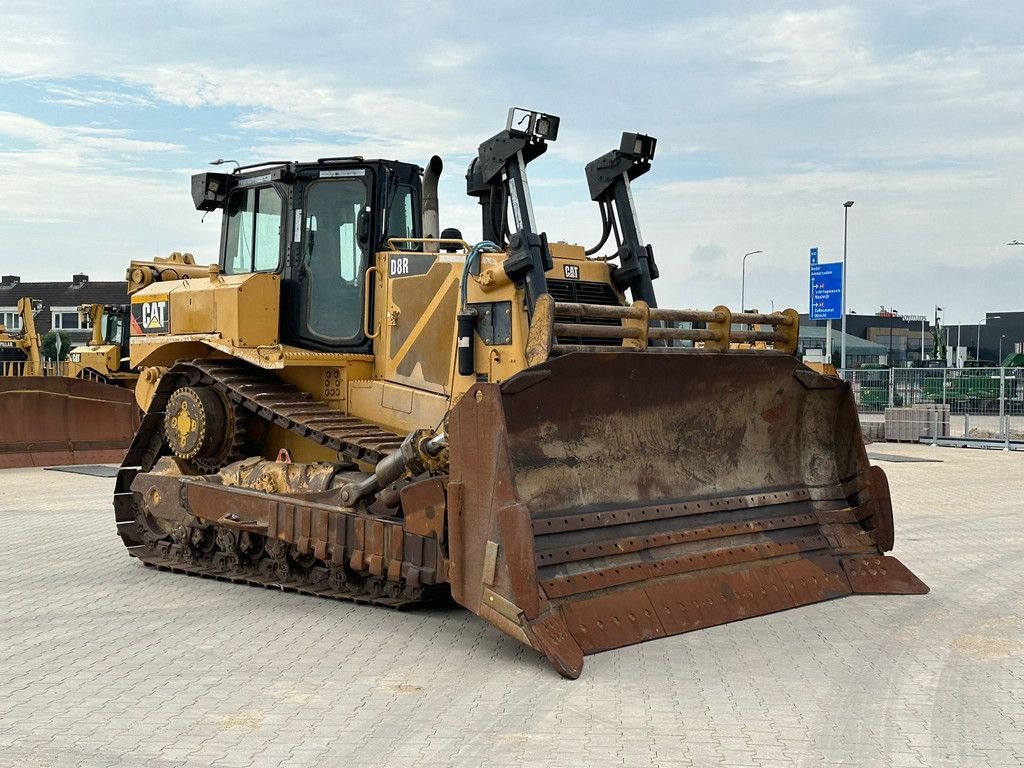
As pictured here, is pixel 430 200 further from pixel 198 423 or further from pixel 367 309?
pixel 198 423

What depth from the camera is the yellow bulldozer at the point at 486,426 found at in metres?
7.14

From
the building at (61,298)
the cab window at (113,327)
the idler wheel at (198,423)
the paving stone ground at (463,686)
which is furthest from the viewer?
the building at (61,298)

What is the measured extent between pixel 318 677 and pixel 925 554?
6687mm

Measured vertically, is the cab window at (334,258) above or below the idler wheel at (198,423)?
above

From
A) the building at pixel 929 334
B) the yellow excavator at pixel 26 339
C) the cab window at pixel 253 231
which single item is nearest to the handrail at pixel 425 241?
the cab window at pixel 253 231

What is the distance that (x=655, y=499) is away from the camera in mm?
7949

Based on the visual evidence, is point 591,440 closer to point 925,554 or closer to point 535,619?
point 535,619

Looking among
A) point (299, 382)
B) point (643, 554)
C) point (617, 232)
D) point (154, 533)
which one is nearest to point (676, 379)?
point (643, 554)

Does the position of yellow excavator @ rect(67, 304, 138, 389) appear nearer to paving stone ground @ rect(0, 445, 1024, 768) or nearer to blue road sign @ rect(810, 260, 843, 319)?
paving stone ground @ rect(0, 445, 1024, 768)

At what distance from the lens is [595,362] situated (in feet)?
24.1

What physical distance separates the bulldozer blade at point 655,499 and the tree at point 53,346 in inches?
1795

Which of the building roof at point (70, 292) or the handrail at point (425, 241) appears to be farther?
the building roof at point (70, 292)

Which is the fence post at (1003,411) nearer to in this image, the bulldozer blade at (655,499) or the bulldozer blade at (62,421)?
the bulldozer blade at (655,499)

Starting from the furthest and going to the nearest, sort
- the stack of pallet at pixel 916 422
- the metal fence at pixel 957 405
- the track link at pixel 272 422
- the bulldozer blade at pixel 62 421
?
the stack of pallet at pixel 916 422 < the metal fence at pixel 957 405 < the bulldozer blade at pixel 62 421 < the track link at pixel 272 422
